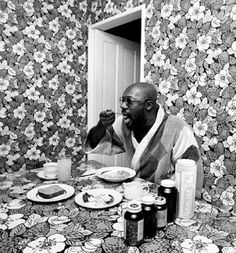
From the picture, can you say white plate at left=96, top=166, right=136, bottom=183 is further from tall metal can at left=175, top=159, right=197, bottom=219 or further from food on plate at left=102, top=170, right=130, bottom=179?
tall metal can at left=175, top=159, right=197, bottom=219

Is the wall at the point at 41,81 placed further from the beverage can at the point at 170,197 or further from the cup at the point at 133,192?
the beverage can at the point at 170,197

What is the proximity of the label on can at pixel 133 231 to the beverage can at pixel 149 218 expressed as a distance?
0.04 metres

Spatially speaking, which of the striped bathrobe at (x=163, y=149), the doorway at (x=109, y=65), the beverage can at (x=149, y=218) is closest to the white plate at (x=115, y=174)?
the striped bathrobe at (x=163, y=149)

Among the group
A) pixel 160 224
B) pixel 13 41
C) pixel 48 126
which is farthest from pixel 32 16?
pixel 160 224

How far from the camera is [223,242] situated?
2.74 ft

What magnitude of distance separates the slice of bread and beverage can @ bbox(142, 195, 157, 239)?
0.48 metres

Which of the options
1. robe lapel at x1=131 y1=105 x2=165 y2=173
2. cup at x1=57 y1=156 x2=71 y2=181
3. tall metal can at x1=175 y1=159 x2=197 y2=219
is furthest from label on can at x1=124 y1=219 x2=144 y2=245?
robe lapel at x1=131 y1=105 x2=165 y2=173

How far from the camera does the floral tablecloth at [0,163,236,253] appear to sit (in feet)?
2.63

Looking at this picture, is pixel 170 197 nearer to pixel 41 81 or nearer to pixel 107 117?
pixel 107 117

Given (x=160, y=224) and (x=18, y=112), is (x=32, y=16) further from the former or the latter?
(x=160, y=224)

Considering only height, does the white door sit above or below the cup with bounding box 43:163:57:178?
above

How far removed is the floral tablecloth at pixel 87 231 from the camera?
80 centimetres

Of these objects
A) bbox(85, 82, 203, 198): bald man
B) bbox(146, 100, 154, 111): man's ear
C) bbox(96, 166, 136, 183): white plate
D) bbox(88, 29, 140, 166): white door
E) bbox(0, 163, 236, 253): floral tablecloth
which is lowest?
bbox(0, 163, 236, 253): floral tablecloth

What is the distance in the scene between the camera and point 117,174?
1488 millimetres
